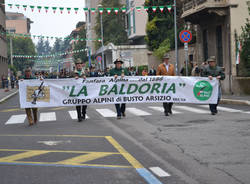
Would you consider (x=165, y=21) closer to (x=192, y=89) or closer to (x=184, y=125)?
(x=192, y=89)

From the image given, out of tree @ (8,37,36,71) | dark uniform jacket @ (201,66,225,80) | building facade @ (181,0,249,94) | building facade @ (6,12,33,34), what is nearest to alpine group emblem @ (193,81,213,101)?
dark uniform jacket @ (201,66,225,80)

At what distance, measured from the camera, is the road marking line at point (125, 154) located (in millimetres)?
6981

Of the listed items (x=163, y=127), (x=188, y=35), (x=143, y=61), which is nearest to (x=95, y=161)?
(x=163, y=127)

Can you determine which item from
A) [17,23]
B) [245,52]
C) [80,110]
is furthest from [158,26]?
[17,23]

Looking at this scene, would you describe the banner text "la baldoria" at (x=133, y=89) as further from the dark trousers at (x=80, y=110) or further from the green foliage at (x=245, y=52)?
the green foliage at (x=245, y=52)

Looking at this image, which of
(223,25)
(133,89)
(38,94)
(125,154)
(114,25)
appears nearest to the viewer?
(125,154)

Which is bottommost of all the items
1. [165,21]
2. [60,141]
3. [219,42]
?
[60,141]

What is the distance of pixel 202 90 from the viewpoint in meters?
15.2

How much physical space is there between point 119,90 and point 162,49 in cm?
3121

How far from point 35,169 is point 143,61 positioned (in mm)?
59053

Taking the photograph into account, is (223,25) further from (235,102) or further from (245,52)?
(235,102)

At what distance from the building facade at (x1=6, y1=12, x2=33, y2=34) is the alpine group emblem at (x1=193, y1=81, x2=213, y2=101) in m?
135

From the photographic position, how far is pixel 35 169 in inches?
269

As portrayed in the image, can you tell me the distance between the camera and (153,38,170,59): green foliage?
148 ft
